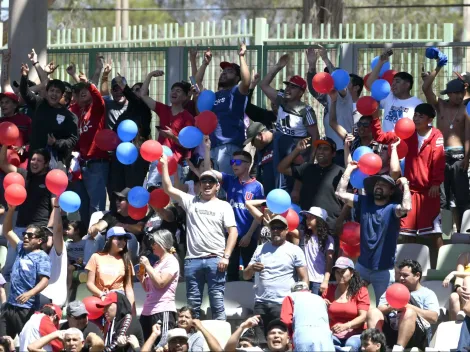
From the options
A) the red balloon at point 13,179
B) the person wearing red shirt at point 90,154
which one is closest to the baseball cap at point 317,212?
the person wearing red shirt at point 90,154

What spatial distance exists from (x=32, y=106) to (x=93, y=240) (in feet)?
7.92

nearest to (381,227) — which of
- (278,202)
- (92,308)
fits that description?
(278,202)

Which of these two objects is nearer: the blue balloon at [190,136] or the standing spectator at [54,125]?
the blue balloon at [190,136]

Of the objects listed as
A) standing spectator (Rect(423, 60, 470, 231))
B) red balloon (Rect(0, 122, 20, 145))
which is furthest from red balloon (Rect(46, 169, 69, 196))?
standing spectator (Rect(423, 60, 470, 231))

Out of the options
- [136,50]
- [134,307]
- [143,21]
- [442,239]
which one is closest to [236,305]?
[134,307]

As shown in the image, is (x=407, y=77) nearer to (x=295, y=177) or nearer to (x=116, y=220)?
(x=295, y=177)

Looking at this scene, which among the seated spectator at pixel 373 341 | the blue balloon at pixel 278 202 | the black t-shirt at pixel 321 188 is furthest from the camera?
the black t-shirt at pixel 321 188

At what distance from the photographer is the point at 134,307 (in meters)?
13.0

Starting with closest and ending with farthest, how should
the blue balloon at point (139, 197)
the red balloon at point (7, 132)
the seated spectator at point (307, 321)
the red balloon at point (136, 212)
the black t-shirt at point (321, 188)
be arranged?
the seated spectator at point (307, 321) → the black t-shirt at point (321, 188) → the blue balloon at point (139, 197) → the red balloon at point (136, 212) → the red balloon at point (7, 132)

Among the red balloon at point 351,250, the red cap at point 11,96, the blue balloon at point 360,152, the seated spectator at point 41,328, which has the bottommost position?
the seated spectator at point 41,328

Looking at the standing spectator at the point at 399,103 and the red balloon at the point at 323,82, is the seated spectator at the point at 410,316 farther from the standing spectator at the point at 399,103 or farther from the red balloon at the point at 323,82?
the red balloon at the point at 323,82

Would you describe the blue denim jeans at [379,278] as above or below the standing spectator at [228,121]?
below

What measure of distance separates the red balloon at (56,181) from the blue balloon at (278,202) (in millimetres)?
2126

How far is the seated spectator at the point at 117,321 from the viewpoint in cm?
1232
